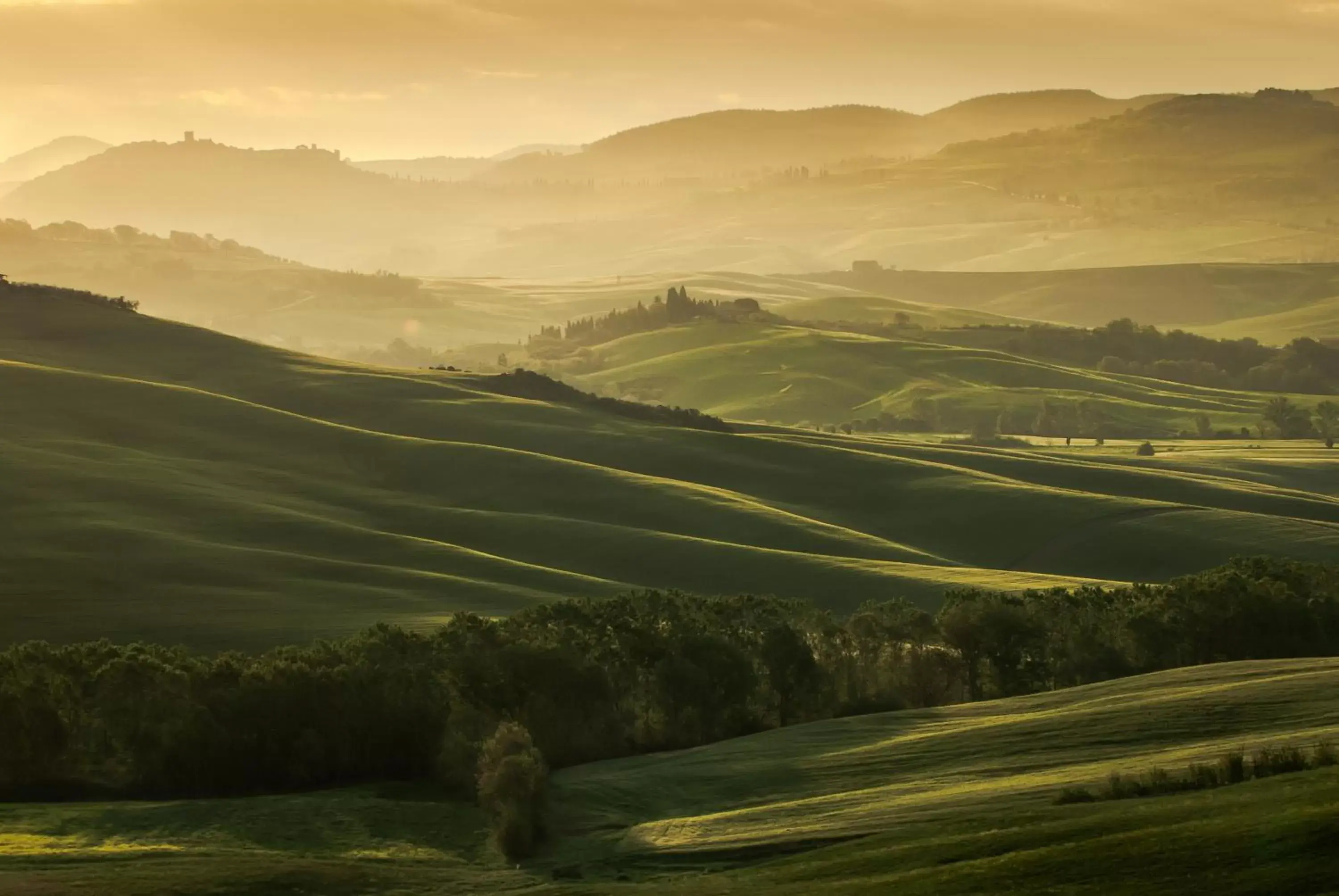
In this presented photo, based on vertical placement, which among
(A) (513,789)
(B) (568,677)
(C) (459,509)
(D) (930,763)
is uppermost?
(C) (459,509)

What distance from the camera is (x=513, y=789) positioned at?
191 ft

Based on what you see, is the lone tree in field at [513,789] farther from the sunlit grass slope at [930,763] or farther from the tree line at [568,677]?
the sunlit grass slope at [930,763]

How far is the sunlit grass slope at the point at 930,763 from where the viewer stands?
5162cm

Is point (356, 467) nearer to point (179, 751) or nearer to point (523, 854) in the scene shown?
point (179, 751)

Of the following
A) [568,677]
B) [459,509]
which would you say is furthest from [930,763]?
[459,509]

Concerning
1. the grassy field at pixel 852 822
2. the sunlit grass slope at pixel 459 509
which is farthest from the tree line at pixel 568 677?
the sunlit grass slope at pixel 459 509

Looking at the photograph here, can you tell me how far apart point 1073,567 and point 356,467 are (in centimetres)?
7005

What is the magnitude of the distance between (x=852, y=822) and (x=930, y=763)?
986cm

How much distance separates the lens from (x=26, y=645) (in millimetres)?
77875

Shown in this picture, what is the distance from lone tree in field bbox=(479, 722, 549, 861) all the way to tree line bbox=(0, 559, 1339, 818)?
19cm

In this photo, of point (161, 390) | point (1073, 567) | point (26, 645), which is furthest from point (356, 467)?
point (26, 645)

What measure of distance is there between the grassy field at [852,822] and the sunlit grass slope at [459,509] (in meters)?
37.9

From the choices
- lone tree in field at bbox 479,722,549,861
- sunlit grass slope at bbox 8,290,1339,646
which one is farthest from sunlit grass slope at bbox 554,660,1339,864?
sunlit grass slope at bbox 8,290,1339,646

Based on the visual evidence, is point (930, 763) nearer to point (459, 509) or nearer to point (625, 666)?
point (625, 666)
